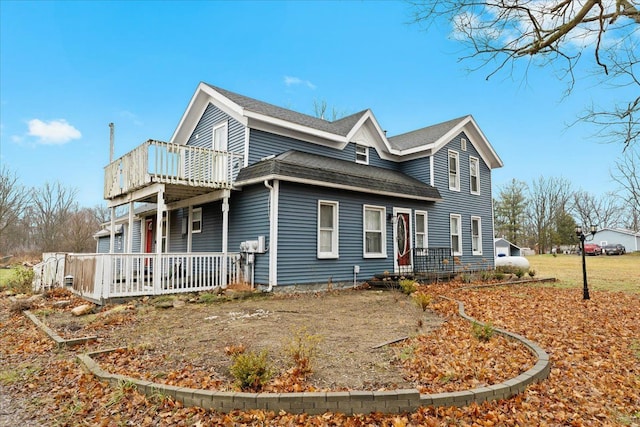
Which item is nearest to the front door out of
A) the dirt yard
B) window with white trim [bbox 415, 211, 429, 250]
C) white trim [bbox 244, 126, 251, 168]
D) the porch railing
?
the porch railing

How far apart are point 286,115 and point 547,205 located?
47.1 m

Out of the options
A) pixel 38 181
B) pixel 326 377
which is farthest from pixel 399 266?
pixel 38 181

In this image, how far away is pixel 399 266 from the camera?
1411 cm

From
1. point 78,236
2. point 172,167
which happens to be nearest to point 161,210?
point 172,167

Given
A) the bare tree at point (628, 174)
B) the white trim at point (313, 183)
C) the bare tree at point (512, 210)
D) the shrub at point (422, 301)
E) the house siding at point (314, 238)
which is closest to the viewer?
the shrub at point (422, 301)

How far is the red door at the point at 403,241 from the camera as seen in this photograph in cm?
1416

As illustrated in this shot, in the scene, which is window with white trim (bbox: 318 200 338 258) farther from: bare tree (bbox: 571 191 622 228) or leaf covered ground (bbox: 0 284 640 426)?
bare tree (bbox: 571 191 622 228)

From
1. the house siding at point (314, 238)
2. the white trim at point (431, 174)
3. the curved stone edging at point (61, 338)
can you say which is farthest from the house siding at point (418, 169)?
the curved stone edging at point (61, 338)

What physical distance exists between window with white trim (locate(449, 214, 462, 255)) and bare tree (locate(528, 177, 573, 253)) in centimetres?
3856

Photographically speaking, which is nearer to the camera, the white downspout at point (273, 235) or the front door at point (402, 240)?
the white downspout at point (273, 235)

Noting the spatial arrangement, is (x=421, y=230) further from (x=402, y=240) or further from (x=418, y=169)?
(x=418, y=169)

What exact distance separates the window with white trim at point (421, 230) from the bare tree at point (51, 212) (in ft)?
103

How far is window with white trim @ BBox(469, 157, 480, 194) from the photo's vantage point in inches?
→ 707

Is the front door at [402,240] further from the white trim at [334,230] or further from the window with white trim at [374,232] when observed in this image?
the white trim at [334,230]
